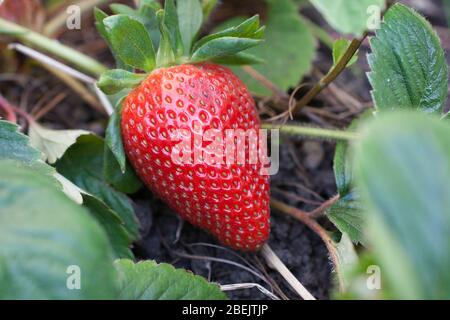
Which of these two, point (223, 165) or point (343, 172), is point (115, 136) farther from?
point (343, 172)

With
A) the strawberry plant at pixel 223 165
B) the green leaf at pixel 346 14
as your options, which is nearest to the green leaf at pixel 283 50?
the strawberry plant at pixel 223 165

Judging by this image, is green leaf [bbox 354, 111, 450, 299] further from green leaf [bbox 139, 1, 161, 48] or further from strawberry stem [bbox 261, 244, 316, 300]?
green leaf [bbox 139, 1, 161, 48]

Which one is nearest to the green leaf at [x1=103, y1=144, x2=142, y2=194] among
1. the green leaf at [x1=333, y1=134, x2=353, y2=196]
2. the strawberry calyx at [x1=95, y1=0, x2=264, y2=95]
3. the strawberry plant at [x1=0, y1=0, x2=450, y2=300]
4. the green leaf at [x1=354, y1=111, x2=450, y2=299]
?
the strawberry plant at [x1=0, y1=0, x2=450, y2=300]

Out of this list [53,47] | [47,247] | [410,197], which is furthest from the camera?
[53,47]

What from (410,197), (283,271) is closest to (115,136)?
(283,271)
